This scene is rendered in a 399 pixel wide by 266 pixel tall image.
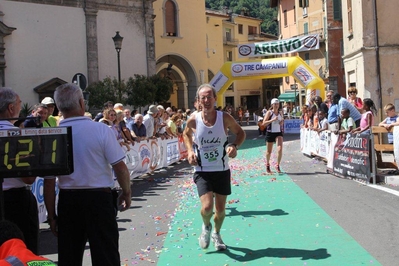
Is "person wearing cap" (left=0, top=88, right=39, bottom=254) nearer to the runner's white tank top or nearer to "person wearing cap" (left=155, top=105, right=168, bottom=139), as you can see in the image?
the runner's white tank top

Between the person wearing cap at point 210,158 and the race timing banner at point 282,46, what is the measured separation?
2113 centimetres

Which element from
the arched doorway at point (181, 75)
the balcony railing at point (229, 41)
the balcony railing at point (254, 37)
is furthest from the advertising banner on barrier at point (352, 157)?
the balcony railing at point (254, 37)

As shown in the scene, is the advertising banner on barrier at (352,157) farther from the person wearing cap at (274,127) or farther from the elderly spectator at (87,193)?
the elderly spectator at (87,193)

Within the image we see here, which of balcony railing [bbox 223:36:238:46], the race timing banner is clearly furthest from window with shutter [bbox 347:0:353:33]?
balcony railing [bbox 223:36:238:46]

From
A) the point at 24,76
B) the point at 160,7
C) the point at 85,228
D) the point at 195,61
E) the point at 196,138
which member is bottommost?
the point at 85,228

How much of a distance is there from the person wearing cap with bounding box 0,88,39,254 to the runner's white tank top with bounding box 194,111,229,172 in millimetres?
2359

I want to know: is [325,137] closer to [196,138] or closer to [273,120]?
[273,120]

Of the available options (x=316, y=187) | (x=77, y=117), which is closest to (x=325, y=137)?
(x=316, y=187)

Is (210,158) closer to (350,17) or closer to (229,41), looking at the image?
(350,17)

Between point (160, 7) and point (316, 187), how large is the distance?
32.9 m

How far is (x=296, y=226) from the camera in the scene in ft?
24.6

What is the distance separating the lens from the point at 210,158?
6312 millimetres

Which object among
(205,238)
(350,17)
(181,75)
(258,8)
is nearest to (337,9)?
(350,17)

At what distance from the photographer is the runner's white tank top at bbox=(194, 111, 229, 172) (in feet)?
20.7
